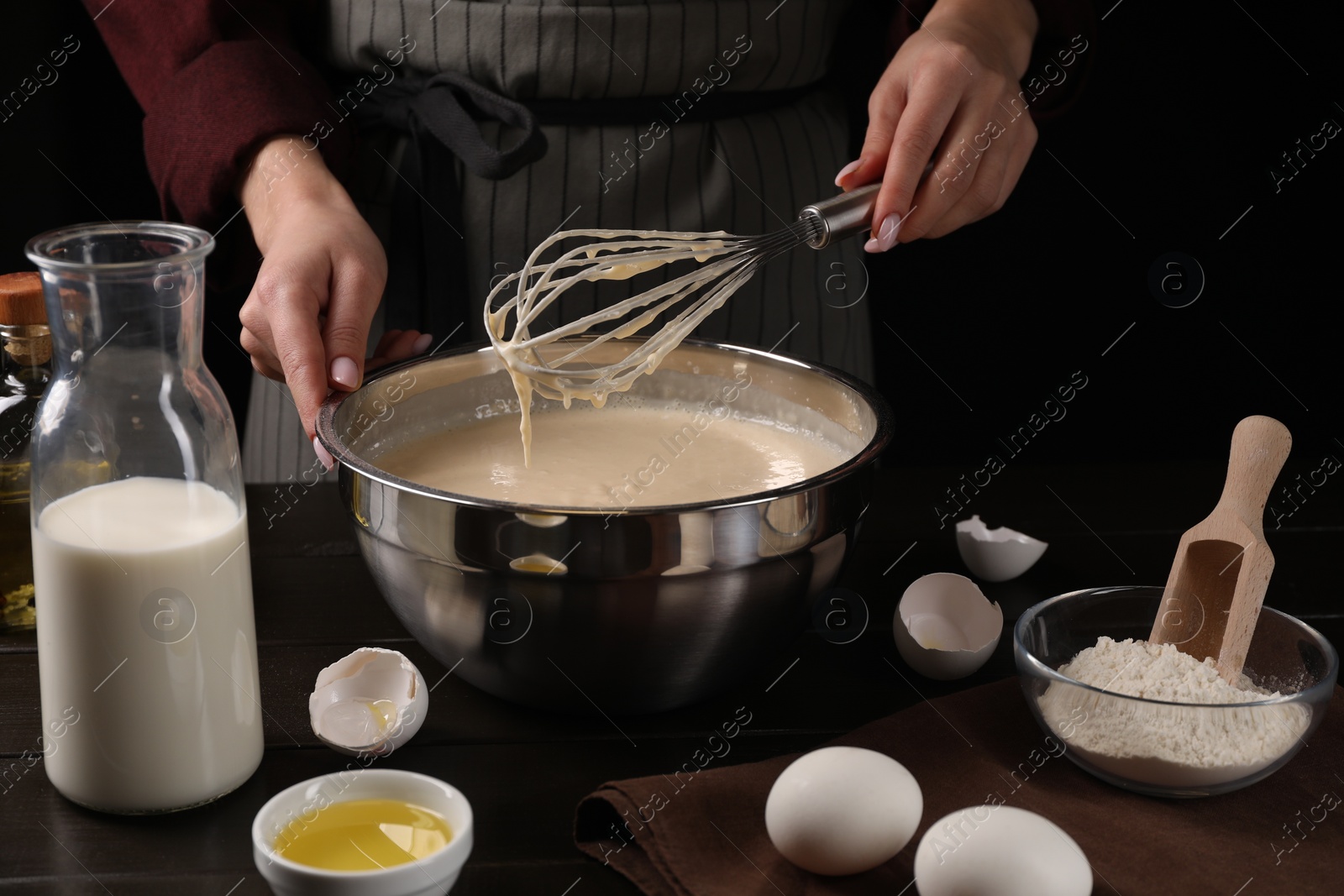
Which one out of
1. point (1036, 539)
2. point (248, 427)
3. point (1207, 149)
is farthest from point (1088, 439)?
point (248, 427)

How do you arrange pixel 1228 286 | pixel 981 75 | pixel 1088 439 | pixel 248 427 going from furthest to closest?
pixel 1088 439 < pixel 1228 286 < pixel 248 427 < pixel 981 75

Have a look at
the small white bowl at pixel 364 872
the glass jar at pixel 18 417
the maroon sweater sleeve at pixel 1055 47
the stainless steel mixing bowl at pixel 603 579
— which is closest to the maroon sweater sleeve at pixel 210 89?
the glass jar at pixel 18 417

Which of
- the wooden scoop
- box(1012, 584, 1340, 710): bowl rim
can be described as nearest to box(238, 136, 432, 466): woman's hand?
box(1012, 584, 1340, 710): bowl rim

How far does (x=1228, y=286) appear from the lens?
2494 mm

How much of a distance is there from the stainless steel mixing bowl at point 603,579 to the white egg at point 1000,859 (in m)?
0.23

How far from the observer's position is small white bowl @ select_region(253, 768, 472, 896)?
0.68m

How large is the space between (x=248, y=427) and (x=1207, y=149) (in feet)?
6.21

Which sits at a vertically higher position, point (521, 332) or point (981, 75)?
point (981, 75)

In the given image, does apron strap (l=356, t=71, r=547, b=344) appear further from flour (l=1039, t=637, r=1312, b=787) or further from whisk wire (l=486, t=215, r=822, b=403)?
flour (l=1039, t=637, r=1312, b=787)

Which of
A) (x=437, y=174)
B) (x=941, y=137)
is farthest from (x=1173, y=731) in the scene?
(x=437, y=174)

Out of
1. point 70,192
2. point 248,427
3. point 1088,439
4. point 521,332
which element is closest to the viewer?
point 521,332

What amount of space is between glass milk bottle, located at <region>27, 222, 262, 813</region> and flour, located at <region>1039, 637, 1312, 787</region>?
1.94 feet

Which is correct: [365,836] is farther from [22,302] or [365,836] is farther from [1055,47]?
[1055,47]

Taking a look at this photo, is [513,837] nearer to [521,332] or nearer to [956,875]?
[956,875]
